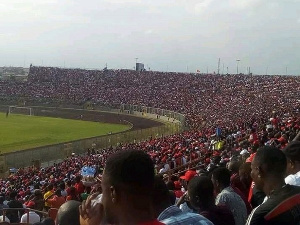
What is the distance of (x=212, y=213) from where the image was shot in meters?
4.94

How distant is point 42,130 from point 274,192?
48506mm

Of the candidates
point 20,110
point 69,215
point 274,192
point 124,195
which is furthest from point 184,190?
point 20,110

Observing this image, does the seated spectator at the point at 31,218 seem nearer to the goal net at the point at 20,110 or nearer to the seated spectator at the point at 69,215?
the seated spectator at the point at 69,215

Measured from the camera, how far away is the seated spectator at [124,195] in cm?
307

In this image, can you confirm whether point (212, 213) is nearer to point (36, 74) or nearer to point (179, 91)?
point (179, 91)

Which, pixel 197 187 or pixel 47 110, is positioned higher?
pixel 197 187

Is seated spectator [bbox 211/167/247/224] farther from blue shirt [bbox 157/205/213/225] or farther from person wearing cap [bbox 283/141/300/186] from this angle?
blue shirt [bbox 157/205/213/225]

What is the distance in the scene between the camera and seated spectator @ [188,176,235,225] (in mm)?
4910

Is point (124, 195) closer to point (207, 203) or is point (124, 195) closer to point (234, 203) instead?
point (207, 203)

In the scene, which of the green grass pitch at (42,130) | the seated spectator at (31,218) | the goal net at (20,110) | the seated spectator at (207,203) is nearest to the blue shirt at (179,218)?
the seated spectator at (207,203)

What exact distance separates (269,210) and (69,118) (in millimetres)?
59798

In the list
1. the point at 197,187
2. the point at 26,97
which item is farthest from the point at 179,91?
the point at 197,187

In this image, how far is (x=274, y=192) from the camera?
4.34 meters

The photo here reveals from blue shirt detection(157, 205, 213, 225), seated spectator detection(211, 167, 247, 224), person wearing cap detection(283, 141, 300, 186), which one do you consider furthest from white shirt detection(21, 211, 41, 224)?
blue shirt detection(157, 205, 213, 225)
